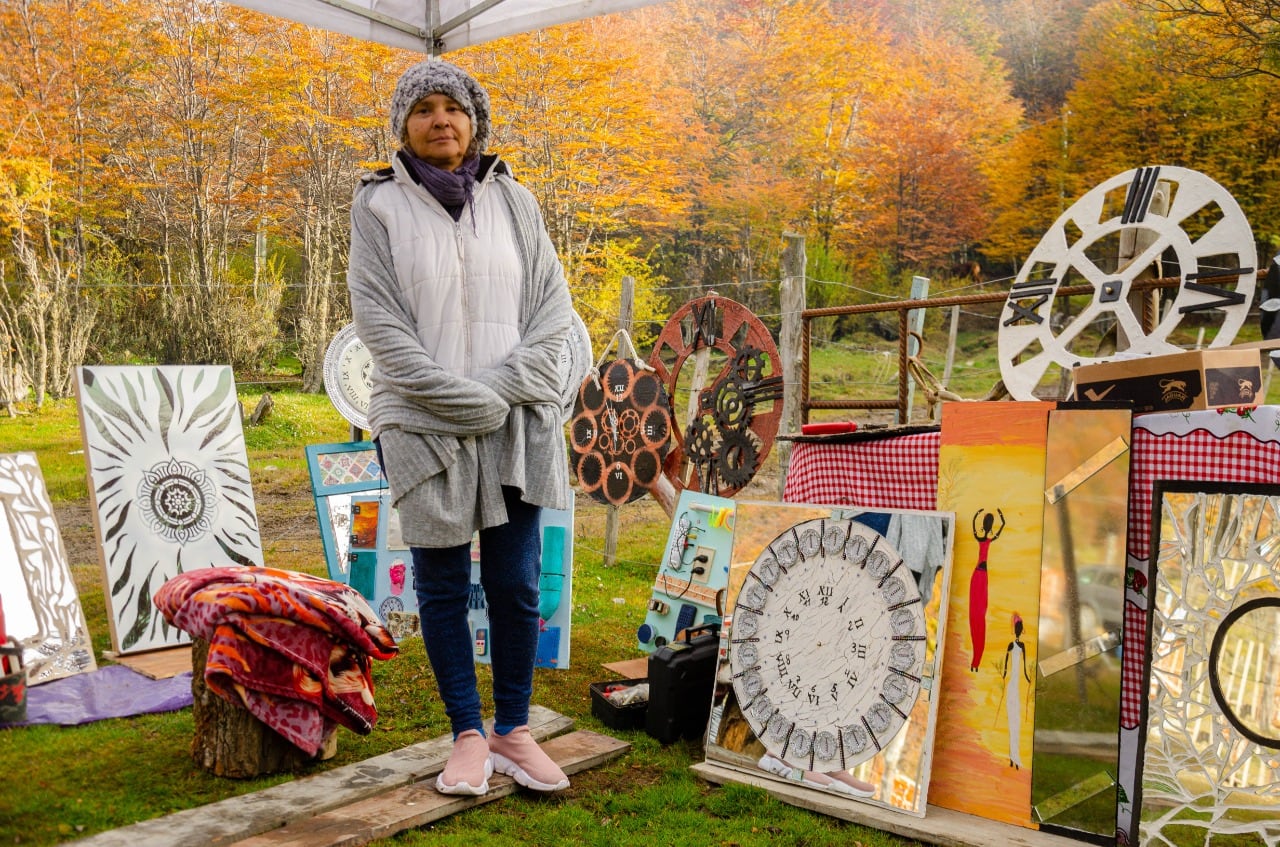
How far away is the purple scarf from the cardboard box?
1.58 meters

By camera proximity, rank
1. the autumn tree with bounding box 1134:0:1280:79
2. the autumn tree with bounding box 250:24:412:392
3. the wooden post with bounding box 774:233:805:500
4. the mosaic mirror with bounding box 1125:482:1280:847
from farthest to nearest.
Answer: the autumn tree with bounding box 1134:0:1280:79 < the autumn tree with bounding box 250:24:412:392 < the wooden post with bounding box 774:233:805:500 < the mosaic mirror with bounding box 1125:482:1280:847

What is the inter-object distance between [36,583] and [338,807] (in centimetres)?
162

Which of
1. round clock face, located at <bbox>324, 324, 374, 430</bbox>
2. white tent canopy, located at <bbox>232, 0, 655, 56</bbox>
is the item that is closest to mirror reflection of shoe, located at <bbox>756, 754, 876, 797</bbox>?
round clock face, located at <bbox>324, 324, 374, 430</bbox>

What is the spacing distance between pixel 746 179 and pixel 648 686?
362 inches

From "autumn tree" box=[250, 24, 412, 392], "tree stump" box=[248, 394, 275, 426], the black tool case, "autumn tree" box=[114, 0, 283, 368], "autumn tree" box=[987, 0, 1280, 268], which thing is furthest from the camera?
"autumn tree" box=[987, 0, 1280, 268]

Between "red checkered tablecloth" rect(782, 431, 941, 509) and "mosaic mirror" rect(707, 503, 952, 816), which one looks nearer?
"mosaic mirror" rect(707, 503, 952, 816)

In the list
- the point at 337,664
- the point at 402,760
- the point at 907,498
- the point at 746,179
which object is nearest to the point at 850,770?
the point at 907,498

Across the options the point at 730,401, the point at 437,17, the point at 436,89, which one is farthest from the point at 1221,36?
the point at 436,89

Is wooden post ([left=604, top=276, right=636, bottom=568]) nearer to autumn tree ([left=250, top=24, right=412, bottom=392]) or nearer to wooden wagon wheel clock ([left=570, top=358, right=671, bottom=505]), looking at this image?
wooden wagon wheel clock ([left=570, top=358, right=671, bottom=505])

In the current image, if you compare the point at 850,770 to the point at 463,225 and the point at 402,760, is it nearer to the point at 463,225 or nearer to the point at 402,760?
the point at 402,760

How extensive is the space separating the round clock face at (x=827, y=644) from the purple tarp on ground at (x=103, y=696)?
1.88 m

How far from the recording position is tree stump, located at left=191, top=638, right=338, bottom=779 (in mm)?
2344

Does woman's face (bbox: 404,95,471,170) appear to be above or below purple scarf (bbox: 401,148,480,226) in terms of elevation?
above

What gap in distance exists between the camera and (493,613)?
2.31 meters
